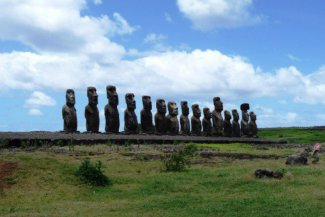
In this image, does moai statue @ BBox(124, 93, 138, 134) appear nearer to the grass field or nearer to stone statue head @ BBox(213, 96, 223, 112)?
stone statue head @ BBox(213, 96, 223, 112)

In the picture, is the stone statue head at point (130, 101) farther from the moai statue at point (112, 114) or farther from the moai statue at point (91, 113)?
the moai statue at point (91, 113)

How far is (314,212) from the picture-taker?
11812mm

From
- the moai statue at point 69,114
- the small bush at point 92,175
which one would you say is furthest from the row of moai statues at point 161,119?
the small bush at point 92,175

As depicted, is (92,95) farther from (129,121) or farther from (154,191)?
(154,191)

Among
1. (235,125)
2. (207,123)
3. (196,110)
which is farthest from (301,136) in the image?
(196,110)

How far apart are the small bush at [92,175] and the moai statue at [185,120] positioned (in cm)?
2514

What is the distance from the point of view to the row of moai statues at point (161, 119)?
32344 millimetres

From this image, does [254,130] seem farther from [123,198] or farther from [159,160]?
[123,198]

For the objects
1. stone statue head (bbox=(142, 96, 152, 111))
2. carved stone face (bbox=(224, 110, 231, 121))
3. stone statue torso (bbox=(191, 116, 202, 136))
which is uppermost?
stone statue head (bbox=(142, 96, 152, 111))

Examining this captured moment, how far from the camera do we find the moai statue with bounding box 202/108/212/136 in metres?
44.2

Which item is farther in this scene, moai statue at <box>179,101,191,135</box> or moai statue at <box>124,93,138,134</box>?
moai statue at <box>179,101,191,135</box>

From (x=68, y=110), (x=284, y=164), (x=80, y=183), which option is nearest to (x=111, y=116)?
(x=68, y=110)

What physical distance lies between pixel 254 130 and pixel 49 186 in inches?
1385

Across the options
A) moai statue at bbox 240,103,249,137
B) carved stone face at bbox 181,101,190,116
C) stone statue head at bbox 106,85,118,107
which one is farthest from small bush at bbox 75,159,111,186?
moai statue at bbox 240,103,249,137
